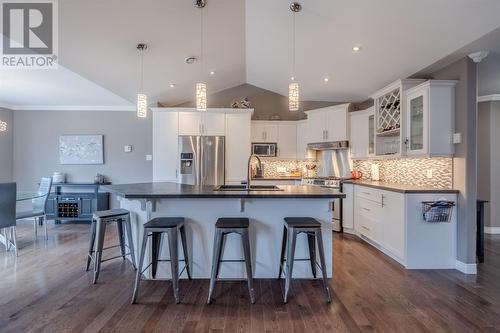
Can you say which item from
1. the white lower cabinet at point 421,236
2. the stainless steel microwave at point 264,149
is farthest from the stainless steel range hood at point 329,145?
the white lower cabinet at point 421,236

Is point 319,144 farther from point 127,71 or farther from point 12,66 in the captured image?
point 12,66

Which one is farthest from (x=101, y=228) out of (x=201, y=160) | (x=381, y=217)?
(x=381, y=217)

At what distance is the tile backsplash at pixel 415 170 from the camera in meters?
3.34

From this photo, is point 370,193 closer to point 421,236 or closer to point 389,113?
point 421,236

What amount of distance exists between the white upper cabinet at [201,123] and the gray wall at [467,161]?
372 cm

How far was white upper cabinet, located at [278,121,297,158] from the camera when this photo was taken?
5789 mm

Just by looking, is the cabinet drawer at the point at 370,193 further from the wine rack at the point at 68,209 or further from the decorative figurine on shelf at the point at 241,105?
the wine rack at the point at 68,209

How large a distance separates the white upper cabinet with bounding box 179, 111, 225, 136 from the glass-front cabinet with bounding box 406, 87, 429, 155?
10.4ft

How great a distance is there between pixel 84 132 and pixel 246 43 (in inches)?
160

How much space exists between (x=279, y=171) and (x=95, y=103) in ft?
13.7

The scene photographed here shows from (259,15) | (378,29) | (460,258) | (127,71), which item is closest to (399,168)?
(460,258)

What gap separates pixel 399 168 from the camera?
169 inches

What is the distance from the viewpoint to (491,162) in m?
4.70

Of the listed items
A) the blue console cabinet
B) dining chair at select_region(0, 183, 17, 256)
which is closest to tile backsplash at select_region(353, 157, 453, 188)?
the blue console cabinet
